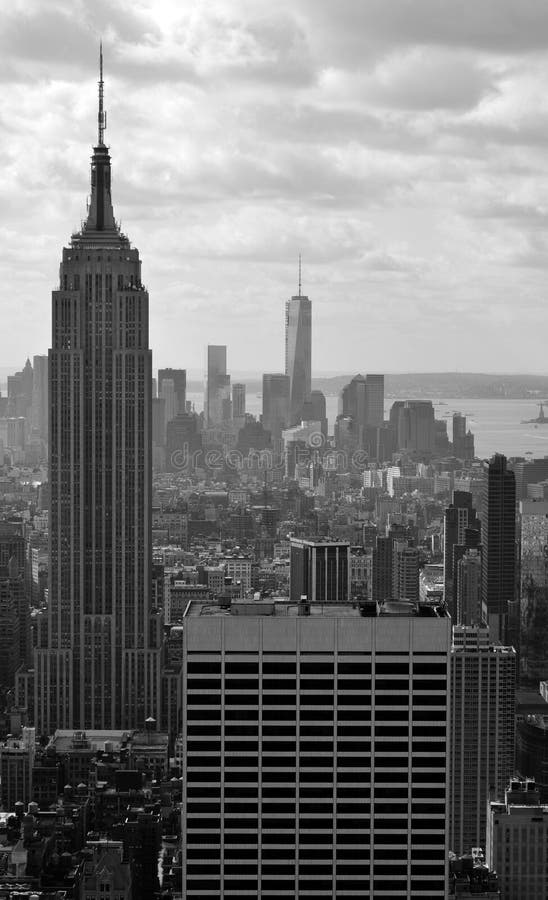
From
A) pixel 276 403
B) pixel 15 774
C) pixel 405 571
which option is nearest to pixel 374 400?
pixel 405 571

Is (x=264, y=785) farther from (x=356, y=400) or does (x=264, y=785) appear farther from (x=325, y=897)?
(x=356, y=400)

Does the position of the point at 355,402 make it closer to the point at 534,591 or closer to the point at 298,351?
the point at 298,351

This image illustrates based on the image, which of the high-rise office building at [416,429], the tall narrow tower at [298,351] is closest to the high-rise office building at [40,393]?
the tall narrow tower at [298,351]

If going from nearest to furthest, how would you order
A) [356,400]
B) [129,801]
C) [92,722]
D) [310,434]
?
[129,801] < [92,722] < [356,400] < [310,434]

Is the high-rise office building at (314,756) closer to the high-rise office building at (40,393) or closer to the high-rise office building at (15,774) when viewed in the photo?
the high-rise office building at (15,774)

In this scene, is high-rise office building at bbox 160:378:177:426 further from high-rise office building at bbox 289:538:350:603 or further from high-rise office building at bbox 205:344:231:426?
high-rise office building at bbox 289:538:350:603

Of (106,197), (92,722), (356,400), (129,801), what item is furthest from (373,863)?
(356,400)

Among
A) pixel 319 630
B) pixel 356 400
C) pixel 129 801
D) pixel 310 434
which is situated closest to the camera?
pixel 319 630
